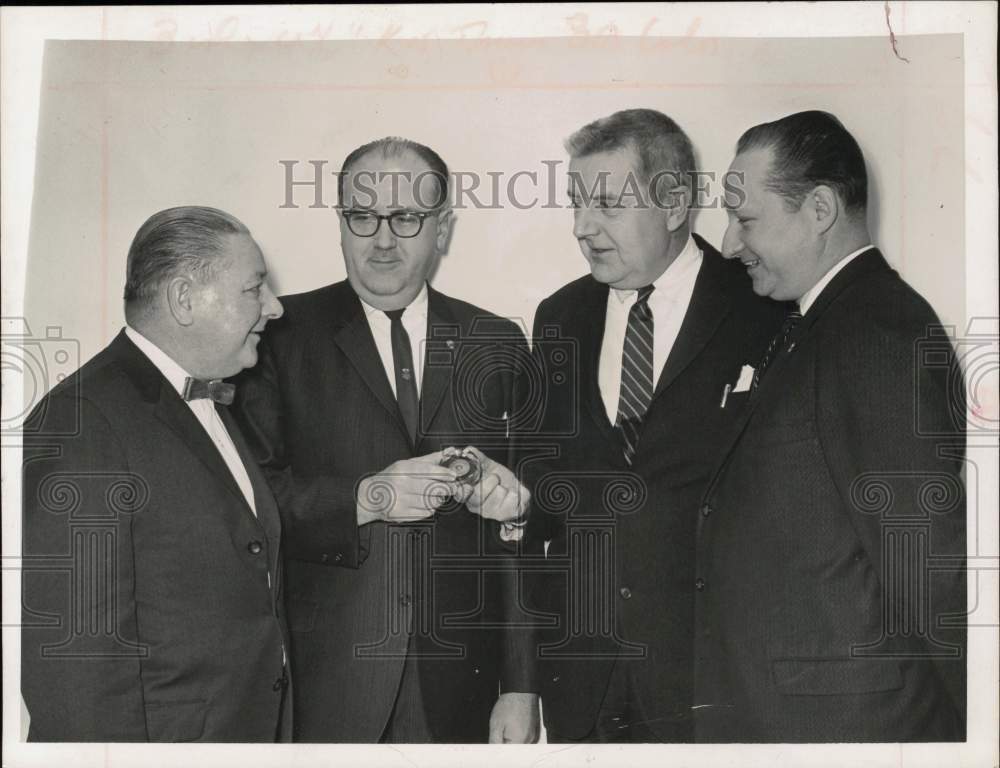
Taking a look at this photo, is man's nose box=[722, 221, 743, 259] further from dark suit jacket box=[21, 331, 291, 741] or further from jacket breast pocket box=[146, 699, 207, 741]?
jacket breast pocket box=[146, 699, 207, 741]

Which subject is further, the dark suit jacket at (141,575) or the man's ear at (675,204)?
the man's ear at (675,204)

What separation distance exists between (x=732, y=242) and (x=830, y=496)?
722 millimetres

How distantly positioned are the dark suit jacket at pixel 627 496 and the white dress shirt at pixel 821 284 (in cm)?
A: 9

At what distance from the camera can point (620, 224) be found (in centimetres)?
288

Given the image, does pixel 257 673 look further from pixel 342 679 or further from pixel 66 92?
pixel 66 92

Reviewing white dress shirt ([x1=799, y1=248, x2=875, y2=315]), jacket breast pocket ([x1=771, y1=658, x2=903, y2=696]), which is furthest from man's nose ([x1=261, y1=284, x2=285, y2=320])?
jacket breast pocket ([x1=771, y1=658, x2=903, y2=696])

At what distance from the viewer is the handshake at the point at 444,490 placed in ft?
9.32

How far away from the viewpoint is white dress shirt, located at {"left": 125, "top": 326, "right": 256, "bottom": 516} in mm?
2734

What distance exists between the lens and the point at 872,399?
2814 millimetres

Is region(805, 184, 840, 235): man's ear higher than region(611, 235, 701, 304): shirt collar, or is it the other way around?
region(805, 184, 840, 235): man's ear

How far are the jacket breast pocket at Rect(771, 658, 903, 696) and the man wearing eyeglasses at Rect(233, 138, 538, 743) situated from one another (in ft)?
2.22

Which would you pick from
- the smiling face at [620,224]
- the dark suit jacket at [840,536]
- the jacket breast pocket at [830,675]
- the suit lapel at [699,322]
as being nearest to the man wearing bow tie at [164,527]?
the smiling face at [620,224]

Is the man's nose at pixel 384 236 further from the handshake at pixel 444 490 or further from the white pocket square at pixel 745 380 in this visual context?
the white pocket square at pixel 745 380

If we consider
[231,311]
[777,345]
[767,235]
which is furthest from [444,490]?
[767,235]
